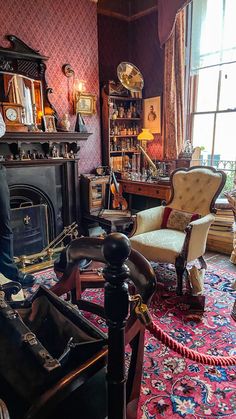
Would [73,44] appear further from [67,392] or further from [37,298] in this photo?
[67,392]

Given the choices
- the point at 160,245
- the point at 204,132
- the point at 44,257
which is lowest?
the point at 44,257

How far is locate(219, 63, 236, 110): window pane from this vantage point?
3952 mm

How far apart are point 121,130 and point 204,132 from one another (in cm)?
132

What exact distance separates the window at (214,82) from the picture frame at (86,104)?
1502 millimetres

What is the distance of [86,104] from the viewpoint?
4234 mm

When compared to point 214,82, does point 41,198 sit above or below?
below

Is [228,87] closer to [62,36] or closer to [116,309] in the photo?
[62,36]

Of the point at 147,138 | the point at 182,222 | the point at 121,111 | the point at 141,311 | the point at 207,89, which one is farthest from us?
the point at 121,111

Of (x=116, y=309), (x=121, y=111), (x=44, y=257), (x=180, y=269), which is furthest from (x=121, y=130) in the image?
(x=116, y=309)

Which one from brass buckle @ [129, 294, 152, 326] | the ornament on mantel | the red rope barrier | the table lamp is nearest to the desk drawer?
the table lamp

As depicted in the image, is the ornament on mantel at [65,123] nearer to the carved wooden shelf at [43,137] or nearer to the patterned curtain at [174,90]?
the carved wooden shelf at [43,137]

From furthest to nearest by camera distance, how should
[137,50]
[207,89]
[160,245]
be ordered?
[137,50]
[207,89]
[160,245]

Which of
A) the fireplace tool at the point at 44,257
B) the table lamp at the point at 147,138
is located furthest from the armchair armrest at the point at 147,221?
the table lamp at the point at 147,138

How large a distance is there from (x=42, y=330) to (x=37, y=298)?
0.19 meters
